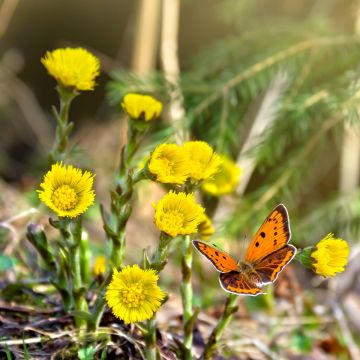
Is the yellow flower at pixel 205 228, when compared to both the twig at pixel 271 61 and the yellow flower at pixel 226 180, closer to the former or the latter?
the yellow flower at pixel 226 180

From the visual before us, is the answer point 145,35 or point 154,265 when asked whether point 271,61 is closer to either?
point 154,265

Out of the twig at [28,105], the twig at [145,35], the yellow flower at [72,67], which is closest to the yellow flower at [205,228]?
the yellow flower at [72,67]

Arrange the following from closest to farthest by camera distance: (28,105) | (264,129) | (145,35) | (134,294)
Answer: (134,294) < (264,129) < (145,35) < (28,105)

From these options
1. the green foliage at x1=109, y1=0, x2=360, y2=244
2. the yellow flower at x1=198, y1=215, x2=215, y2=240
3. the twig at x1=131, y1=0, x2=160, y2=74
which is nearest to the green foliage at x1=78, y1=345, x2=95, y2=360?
the yellow flower at x1=198, y1=215, x2=215, y2=240

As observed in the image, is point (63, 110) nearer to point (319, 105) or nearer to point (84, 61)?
point (84, 61)

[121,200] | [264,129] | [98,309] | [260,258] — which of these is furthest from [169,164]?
[264,129]

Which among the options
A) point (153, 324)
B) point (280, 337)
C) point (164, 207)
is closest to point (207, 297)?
point (280, 337)
